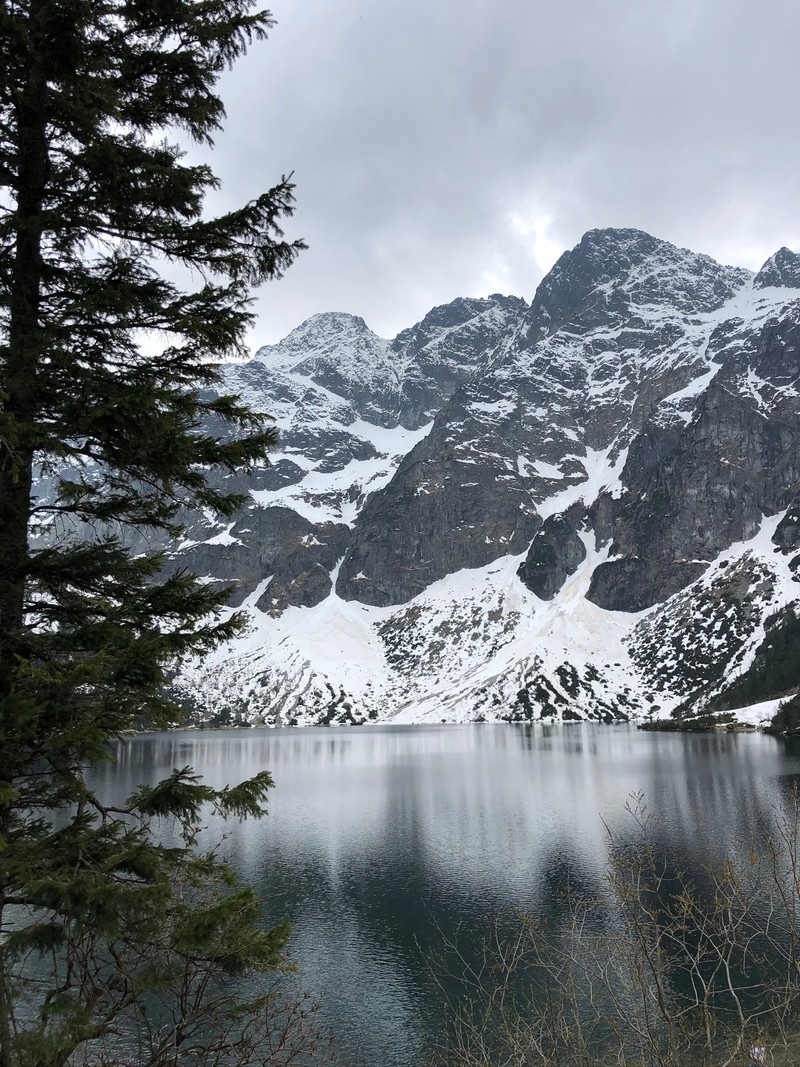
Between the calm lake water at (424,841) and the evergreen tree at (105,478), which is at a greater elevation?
the evergreen tree at (105,478)

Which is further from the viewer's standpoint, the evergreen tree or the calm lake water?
the calm lake water

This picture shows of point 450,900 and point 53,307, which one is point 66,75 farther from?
point 450,900

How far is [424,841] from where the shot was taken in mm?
57406

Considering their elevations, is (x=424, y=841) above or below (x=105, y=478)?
below

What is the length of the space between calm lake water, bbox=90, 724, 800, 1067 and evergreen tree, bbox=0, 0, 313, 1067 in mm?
4496

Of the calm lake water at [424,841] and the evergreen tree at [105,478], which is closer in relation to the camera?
the evergreen tree at [105,478]

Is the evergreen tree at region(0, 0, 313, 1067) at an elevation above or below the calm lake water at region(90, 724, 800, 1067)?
above

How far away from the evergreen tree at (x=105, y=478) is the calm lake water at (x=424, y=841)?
4.50 meters

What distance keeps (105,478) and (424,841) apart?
183 ft

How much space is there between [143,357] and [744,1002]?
33.3 meters

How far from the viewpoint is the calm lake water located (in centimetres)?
3164

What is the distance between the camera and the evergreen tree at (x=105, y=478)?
654 centimetres

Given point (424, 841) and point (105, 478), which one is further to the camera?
point (424, 841)

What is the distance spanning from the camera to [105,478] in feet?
27.2
